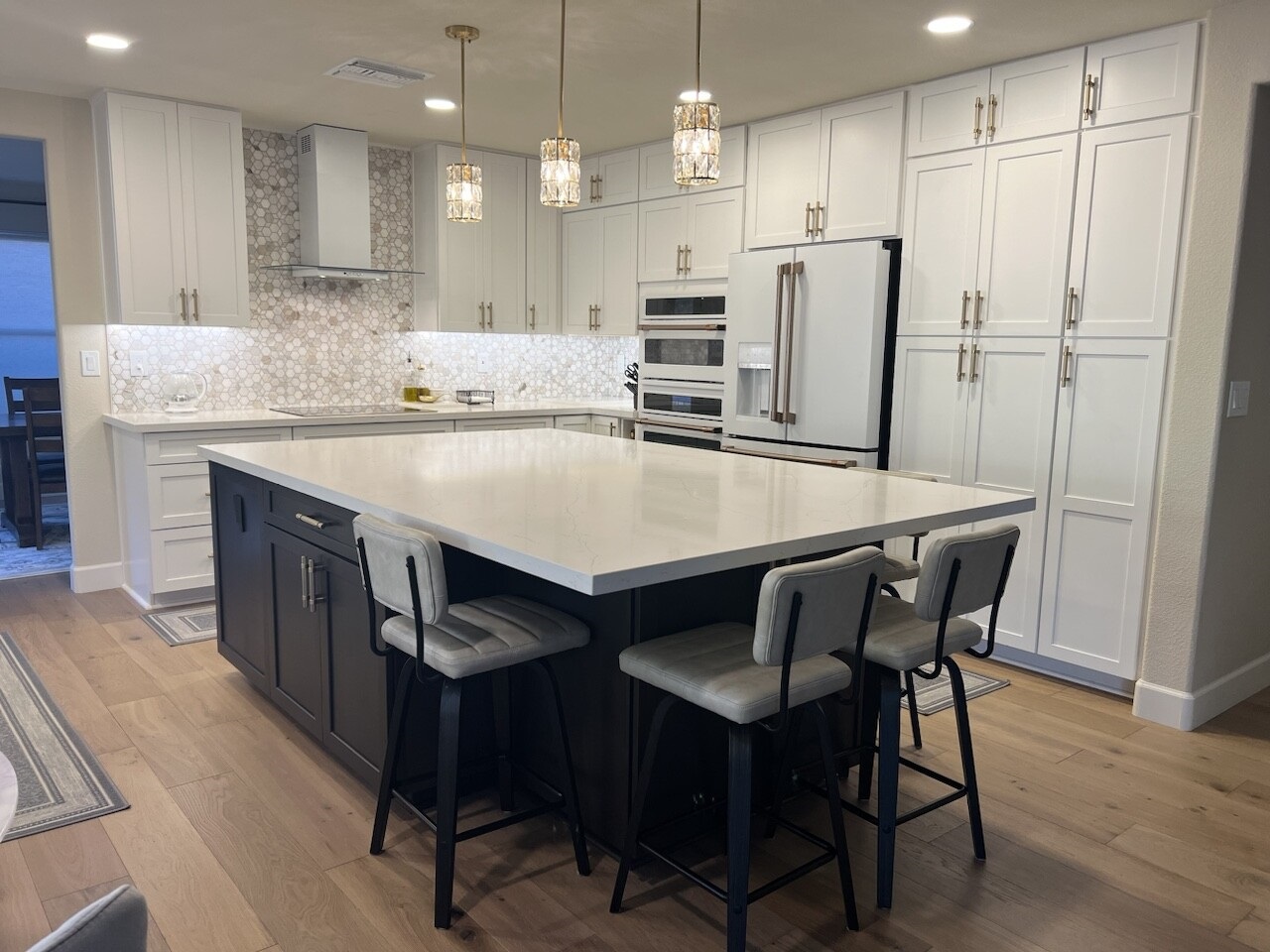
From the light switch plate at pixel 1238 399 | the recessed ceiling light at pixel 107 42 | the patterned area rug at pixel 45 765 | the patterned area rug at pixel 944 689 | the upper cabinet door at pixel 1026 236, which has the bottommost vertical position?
the patterned area rug at pixel 45 765

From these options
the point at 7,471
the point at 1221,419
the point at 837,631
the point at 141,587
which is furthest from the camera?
the point at 7,471

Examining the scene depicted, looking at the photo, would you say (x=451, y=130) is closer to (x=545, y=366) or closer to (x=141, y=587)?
(x=545, y=366)

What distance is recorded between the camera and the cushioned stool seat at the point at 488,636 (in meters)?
2.09

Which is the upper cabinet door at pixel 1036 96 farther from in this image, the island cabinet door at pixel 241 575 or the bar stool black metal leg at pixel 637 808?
the island cabinet door at pixel 241 575

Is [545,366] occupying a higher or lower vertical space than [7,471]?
higher

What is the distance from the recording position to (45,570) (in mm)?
5211

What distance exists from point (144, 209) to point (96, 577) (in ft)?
6.15

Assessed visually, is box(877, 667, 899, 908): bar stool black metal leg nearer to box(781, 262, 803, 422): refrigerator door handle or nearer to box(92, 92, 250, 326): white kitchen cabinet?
box(781, 262, 803, 422): refrigerator door handle

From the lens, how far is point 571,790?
227 centimetres

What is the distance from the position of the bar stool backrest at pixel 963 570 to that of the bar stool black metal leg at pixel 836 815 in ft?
1.14

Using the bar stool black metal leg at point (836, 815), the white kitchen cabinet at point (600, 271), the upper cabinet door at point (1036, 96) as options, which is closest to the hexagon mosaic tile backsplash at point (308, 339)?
the white kitchen cabinet at point (600, 271)

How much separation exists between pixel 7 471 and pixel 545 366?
355 cm

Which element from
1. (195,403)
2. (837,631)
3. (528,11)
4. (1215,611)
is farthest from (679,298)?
(837,631)

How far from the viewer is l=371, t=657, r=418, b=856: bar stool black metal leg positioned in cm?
224
